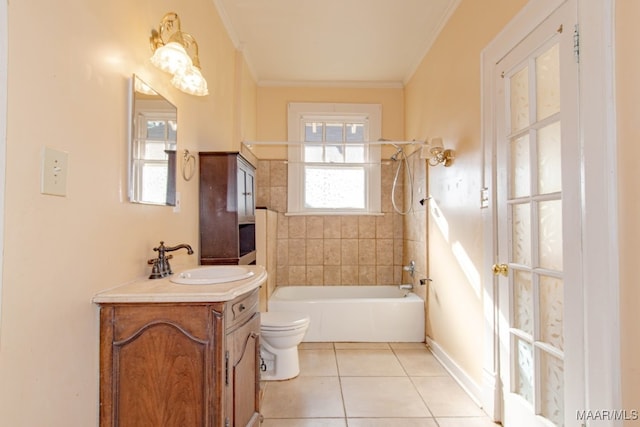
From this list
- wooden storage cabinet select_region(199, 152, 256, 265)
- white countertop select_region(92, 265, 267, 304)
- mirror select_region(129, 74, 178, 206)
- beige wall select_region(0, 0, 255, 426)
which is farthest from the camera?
wooden storage cabinet select_region(199, 152, 256, 265)

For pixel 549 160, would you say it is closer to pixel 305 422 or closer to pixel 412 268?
pixel 305 422

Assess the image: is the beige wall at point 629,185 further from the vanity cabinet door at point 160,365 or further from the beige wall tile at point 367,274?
the beige wall tile at point 367,274

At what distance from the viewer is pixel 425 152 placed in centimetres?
271

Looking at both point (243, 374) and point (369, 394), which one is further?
point (369, 394)

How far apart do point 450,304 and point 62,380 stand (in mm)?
2322

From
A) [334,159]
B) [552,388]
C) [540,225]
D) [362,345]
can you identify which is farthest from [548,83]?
[334,159]

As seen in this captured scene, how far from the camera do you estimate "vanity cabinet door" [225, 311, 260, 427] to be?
4.15 ft

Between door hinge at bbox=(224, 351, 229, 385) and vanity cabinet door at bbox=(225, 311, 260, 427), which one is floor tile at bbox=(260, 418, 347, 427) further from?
door hinge at bbox=(224, 351, 229, 385)

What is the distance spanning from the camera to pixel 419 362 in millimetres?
2715

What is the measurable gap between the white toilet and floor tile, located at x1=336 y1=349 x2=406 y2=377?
1.28ft

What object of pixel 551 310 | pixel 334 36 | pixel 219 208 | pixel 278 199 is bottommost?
pixel 551 310

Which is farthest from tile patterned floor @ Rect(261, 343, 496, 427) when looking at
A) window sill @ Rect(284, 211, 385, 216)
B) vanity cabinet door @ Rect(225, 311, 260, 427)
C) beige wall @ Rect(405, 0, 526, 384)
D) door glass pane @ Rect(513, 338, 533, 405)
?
window sill @ Rect(284, 211, 385, 216)

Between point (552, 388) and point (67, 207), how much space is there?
1928 mm

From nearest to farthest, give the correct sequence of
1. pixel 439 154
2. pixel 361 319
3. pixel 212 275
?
1. pixel 212 275
2. pixel 439 154
3. pixel 361 319
